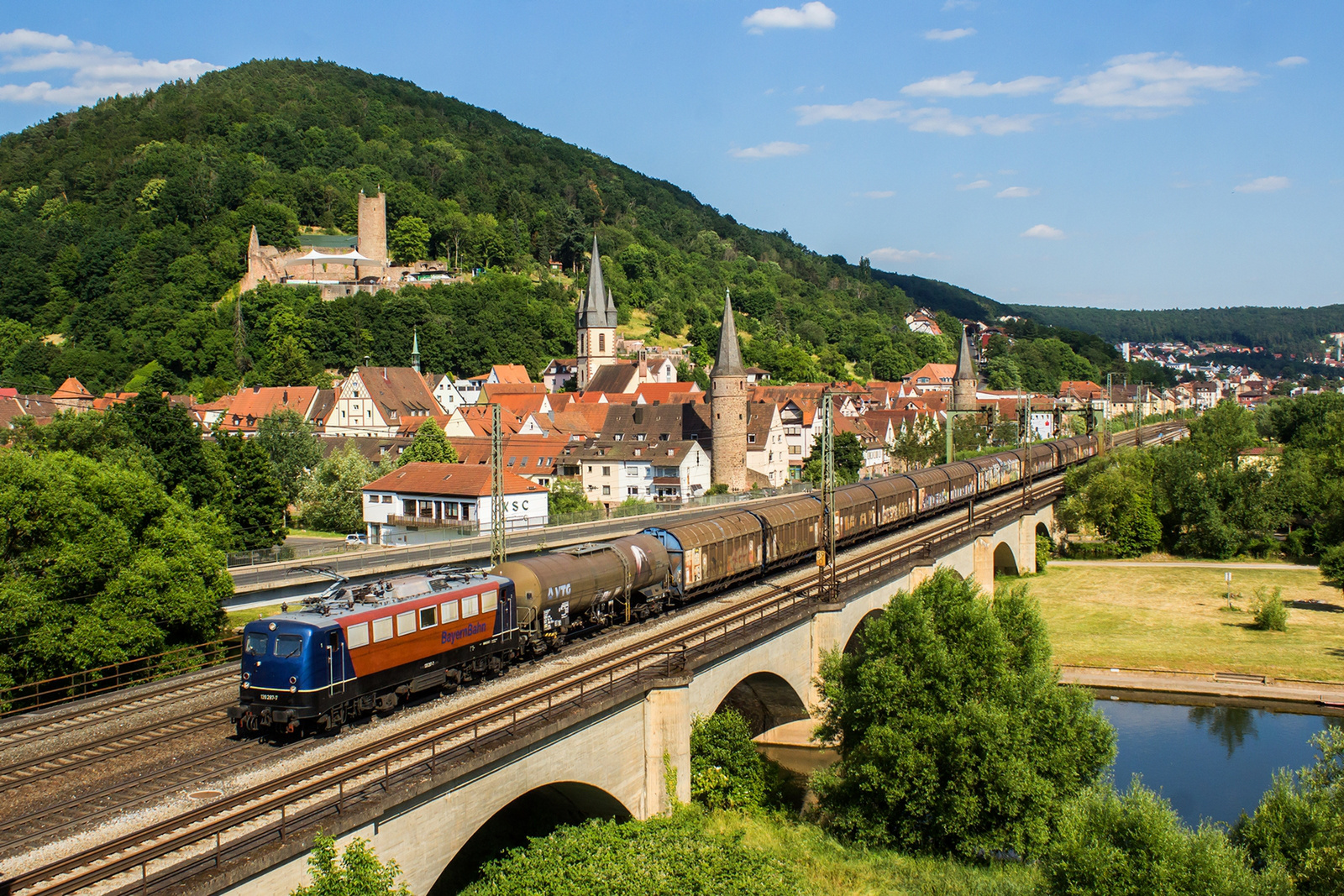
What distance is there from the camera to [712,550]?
34406 millimetres

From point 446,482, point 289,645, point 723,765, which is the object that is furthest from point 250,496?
point 289,645

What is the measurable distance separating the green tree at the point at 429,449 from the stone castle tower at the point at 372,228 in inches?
3922

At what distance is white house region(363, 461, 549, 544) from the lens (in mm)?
58375

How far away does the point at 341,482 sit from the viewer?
65.6 metres

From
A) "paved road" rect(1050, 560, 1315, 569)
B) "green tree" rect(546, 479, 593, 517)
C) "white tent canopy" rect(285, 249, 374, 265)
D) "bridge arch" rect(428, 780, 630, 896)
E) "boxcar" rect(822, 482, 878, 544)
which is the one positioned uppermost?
"white tent canopy" rect(285, 249, 374, 265)

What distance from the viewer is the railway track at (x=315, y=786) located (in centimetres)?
1385

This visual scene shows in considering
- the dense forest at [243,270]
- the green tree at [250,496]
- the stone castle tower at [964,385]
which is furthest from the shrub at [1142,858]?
the dense forest at [243,270]

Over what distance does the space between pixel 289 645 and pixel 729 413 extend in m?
61.8

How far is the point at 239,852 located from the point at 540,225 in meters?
186

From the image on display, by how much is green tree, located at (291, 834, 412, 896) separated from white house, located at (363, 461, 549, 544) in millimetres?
41315

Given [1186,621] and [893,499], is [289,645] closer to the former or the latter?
[893,499]

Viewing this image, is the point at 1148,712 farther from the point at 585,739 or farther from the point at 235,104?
the point at 235,104

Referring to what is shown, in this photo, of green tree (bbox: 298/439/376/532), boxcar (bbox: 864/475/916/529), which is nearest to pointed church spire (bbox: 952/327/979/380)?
boxcar (bbox: 864/475/916/529)

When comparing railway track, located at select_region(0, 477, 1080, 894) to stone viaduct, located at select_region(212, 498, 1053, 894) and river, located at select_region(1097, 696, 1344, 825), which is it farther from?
river, located at select_region(1097, 696, 1344, 825)
